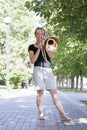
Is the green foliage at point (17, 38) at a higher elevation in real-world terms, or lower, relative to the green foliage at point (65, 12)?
higher

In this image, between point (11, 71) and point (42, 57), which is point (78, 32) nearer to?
point (42, 57)

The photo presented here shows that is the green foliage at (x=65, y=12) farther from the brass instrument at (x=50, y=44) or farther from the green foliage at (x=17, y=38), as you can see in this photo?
the green foliage at (x=17, y=38)

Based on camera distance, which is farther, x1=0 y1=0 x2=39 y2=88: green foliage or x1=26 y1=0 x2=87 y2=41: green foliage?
x1=0 y1=0 x2=39 y2=88: green foliage

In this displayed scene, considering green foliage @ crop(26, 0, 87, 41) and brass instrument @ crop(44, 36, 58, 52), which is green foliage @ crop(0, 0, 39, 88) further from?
brass instrument @ crop(44, 36, 58, 52)

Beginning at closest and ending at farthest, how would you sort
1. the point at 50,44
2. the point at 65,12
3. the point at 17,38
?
the point at 50,44
the point at 65,12
the point at 17,38

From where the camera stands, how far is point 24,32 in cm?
4362

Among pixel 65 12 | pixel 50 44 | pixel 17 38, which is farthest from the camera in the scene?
pixel 17 38

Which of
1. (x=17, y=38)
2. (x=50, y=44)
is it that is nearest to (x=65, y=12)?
(x=50, y=44)

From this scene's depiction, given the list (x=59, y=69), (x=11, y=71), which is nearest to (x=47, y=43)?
(x=11, y=71)

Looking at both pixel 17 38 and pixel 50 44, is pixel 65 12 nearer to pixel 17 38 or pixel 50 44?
pixel 50 44

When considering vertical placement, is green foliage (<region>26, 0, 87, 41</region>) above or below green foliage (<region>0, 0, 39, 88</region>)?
below

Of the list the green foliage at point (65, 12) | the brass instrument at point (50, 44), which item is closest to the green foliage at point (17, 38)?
the green foliage at point (65, 12)

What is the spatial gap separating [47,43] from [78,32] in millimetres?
4318

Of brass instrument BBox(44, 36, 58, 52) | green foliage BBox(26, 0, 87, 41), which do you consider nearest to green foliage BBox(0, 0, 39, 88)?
green foliage BBox(26, 0, 87, 41)
